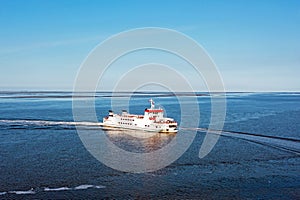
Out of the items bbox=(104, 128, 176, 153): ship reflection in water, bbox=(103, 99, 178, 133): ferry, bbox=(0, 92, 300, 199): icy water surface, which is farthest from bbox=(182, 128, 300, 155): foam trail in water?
bbox=(104, 128, 176, 153): ship reflection in water

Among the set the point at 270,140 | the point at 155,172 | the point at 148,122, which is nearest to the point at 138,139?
the point at 148,122

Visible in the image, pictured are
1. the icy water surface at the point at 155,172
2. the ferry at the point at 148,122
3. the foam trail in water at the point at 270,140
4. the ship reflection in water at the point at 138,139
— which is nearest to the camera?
the icy water surface at the point at 155,172

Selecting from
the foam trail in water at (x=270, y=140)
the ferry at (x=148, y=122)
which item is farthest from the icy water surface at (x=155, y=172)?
the ferry at (x=148, y=122)

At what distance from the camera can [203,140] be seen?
33.4 m

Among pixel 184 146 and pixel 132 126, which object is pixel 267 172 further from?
pixel 132 126

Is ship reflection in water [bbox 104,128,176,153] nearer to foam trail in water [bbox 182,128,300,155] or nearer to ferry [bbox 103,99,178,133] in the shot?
ferry [bbox 103,99,178,133]

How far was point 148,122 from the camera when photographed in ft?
139

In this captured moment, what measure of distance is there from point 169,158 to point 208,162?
322 cm

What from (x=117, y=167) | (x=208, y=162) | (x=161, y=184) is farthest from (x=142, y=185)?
(x=208, y=162)

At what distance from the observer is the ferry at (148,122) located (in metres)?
40.6

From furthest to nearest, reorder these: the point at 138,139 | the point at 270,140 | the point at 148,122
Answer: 1. the point at 148,122
2. the point at 138,139
3. the point at 270,140

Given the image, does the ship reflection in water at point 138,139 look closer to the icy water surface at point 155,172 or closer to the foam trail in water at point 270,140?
the icy water surface at point 155,172

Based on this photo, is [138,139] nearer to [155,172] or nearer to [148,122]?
[148,122]

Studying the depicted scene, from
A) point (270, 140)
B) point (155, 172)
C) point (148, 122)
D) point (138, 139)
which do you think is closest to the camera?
point (155, 172)
